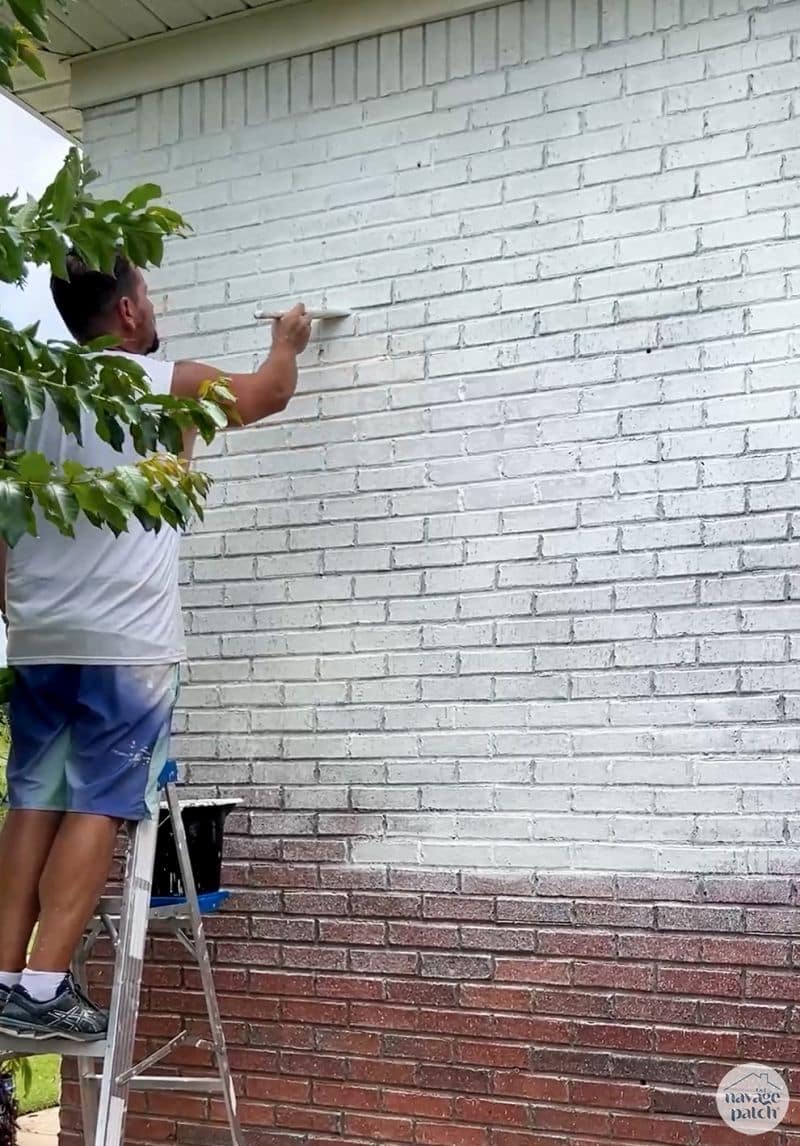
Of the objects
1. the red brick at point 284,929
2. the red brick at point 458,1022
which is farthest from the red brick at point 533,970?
the red brick at point 284,929

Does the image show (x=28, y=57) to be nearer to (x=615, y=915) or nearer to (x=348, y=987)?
(x=615, y=915)

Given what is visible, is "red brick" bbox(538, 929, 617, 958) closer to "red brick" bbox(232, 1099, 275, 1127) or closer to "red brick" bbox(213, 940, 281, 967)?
"red brick" bbox(213, 940, 281, 967)

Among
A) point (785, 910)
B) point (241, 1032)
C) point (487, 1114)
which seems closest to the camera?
point (785, 910)

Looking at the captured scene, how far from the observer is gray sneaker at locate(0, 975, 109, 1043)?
2600 mm

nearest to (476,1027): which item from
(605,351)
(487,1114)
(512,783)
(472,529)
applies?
(487,1114)

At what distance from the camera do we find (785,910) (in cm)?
307

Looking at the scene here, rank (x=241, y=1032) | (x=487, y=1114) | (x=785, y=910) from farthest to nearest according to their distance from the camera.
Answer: (x=241, y=1032) → (x=487, y=1114) → (x=785, y=910)

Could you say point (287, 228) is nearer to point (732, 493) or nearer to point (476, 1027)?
point (732, 493)

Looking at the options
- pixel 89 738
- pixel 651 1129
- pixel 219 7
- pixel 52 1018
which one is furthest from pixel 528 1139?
pixel 219 7

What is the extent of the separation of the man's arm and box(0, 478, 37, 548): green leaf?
171cm

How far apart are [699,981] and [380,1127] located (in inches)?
36.9

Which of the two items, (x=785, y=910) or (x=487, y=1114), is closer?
(x=785, y=910)

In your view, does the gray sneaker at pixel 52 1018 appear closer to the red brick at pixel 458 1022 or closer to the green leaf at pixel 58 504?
the red brick at pixel 458 1022

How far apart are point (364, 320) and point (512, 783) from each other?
1324mm
